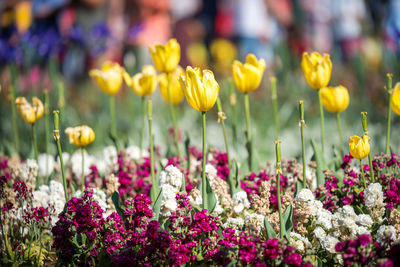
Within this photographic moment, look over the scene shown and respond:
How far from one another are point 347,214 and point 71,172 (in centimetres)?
154

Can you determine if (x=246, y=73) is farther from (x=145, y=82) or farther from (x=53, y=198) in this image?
(x=53, y=198)

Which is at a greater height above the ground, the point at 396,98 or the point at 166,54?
the point at 166,54

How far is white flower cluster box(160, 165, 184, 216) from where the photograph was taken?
5.34 feet

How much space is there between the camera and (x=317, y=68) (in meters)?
1.90

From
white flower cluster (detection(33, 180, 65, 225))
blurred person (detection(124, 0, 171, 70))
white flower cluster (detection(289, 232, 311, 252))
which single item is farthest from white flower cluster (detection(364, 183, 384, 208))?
blurred person (detection(124, 0, 171, 70))

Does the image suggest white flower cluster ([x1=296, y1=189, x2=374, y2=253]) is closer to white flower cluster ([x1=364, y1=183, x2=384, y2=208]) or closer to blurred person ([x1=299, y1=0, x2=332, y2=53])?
white flower cluster ([x1=364, y1=183, x2=384, y2=208])

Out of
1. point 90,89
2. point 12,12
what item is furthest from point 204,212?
point 12,12

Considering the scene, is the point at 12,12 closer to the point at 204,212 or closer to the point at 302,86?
the point at 302,86

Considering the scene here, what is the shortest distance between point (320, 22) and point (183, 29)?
271 cm

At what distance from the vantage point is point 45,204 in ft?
6.36

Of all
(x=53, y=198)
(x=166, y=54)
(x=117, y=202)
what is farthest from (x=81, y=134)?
(x=166, y=54)

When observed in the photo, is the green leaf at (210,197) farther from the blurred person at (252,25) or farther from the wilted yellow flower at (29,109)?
the blurred person at (252,25)

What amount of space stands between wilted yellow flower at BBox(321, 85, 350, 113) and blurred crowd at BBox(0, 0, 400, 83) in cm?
179

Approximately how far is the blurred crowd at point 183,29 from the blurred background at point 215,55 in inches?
0.7
